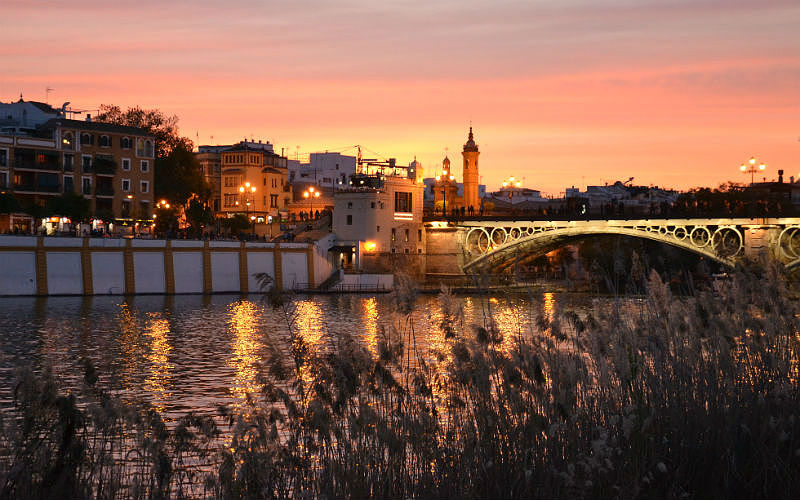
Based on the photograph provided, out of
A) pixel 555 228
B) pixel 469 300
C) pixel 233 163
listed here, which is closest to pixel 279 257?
pixel 469 300

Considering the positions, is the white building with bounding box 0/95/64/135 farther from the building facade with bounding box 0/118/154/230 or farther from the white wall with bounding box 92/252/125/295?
the white wall with bounding box 92/252/125/295

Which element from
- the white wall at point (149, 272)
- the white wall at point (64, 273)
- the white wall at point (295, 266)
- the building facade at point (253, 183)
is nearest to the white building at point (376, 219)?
the white wall at point (295, 266)

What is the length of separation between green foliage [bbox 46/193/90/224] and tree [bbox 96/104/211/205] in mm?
22552

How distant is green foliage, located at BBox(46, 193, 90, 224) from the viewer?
7675cm

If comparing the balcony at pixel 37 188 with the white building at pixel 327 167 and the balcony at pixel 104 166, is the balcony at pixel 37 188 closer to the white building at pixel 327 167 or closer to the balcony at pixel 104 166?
the balcony at pixel 104 166

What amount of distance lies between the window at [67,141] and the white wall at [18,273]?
79.5ft

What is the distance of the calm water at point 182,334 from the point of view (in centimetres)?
2634

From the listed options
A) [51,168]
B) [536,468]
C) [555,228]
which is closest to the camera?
[536,468]

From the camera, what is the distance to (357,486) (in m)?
11.4

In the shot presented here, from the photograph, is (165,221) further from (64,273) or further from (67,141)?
(64,273)

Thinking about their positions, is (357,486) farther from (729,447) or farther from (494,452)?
(729,447)

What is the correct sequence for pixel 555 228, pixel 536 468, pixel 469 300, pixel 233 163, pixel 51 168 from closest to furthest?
1. pixel 536 468
2. pixel 469 300
3. pixel 555 228
4. pixel 51 168
5. pixel 233 163

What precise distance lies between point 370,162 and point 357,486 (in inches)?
3199

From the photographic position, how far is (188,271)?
7162 centimetres
